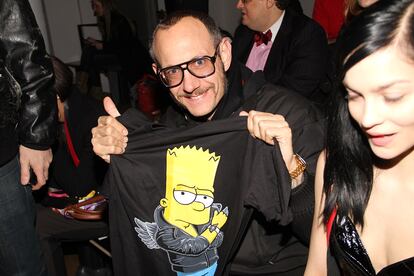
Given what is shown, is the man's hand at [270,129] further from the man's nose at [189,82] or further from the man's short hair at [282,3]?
the man's short hair at [282,3]

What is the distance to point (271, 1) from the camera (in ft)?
9.79

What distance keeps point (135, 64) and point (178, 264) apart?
3.94 m

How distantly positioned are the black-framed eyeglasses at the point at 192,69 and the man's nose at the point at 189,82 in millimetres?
13

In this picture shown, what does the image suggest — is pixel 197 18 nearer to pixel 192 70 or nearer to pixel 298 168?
pixel 192 70

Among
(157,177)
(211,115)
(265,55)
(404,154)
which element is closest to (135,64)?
(265,55)

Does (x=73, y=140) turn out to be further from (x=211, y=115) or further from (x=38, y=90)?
(x=211, y=115)

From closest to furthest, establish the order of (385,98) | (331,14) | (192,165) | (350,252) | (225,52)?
1. (385,98)
2. (350,252)
3. (192,165)
4. (225,52)
5. (331,14)

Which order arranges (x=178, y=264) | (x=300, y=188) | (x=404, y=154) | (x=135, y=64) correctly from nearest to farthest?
(x=404, y=154)
(x=300, y=188)
(x=178, y=264)
(x=135, y=64)

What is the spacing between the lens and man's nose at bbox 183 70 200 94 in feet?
5.75

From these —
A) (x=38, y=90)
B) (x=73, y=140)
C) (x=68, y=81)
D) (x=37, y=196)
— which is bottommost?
(x=37, y=196)

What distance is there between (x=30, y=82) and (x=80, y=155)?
2.34ft

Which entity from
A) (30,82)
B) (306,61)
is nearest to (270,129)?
(30,82)

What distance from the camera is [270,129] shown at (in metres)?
1.41

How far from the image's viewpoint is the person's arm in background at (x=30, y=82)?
1.69m
